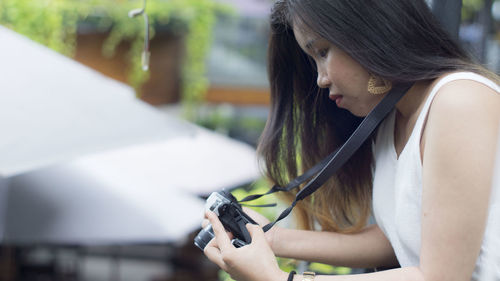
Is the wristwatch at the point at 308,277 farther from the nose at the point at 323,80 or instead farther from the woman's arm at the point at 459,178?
the nose at the point at 323,80

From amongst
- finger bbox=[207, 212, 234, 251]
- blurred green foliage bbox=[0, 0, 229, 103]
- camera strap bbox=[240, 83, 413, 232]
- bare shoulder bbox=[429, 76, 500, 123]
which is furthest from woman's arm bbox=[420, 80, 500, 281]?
blurred green foliage bbox=[0, 0, 229, 103]

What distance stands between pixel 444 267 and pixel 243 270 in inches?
14.8

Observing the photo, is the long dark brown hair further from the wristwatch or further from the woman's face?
the wristwatch

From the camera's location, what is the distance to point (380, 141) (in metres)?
1.53

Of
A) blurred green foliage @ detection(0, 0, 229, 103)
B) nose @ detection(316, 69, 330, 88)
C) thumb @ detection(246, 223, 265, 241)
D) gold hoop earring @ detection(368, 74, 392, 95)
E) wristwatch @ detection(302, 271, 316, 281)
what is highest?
blurred green foliage @ detection(0, 0, 229, 103)

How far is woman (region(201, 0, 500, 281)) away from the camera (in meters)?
1.09

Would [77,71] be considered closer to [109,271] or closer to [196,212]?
[196,212]

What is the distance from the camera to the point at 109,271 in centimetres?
820

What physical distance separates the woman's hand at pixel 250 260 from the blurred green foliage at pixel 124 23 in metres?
5.88

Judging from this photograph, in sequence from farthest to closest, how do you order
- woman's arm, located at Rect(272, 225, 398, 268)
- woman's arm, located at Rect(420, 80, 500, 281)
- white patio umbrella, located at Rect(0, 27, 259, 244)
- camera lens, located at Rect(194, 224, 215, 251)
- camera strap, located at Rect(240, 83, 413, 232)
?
white patio umbrella, located at Rect(0, 27, 259, 244) < woman's arm, located at Rect(272, 225, 398, 268) < camera lens, located at Rect(194, 224, 215, 251) < camera strap, located at Rect(240, 83, 413, 232) < woman's arm, located at Rect(420, 80, 500, 281)

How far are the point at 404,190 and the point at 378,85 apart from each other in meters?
0.23

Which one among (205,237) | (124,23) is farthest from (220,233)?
(124,23)

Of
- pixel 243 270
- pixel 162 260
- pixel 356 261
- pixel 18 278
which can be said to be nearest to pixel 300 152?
pixel 356 261

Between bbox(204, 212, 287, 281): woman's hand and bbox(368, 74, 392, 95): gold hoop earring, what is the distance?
0.38m
